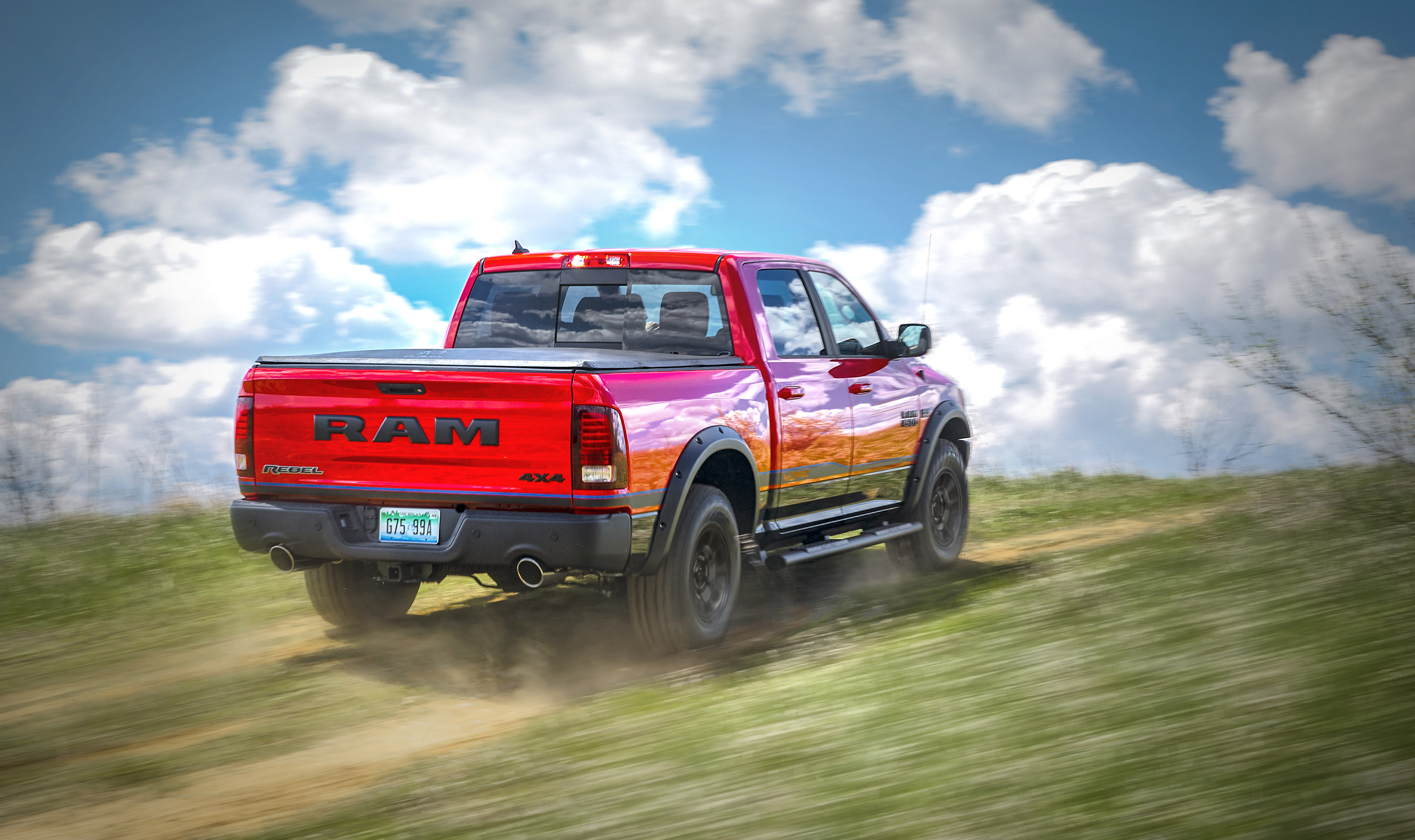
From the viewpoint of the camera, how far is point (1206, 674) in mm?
4133

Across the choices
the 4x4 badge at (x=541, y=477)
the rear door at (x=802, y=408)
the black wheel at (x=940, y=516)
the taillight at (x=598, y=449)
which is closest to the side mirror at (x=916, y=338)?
the rear door at (x=802, y=408)

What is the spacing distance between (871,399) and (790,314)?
93 centimetres

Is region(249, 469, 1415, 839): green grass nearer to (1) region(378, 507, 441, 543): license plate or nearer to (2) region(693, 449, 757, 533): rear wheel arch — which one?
(2) region(693, 449, 757, 533): rear wheel arch

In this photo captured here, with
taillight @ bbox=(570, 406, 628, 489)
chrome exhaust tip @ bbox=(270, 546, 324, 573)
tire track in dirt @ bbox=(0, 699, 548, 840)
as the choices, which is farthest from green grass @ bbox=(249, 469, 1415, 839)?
chrome exhaust tip @ bbox=(270, 546, 324, 573)

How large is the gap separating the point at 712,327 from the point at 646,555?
1.70 meters

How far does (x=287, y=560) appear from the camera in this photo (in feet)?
18.7

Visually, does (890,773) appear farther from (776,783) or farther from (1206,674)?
(1206,674)

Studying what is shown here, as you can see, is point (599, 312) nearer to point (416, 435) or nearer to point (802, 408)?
point (802, 408)

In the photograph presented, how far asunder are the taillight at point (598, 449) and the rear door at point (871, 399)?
2.33m

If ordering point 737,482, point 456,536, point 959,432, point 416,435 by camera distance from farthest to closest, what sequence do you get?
point 959,432 → point 737,482 → point 416,435 → point 456,536

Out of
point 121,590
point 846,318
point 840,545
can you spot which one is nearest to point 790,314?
point 846,318

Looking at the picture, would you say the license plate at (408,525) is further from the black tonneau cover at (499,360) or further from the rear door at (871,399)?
the rear door at (871,399)

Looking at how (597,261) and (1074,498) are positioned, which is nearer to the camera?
(597,261)

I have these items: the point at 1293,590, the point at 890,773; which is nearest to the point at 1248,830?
the point at 890,773
